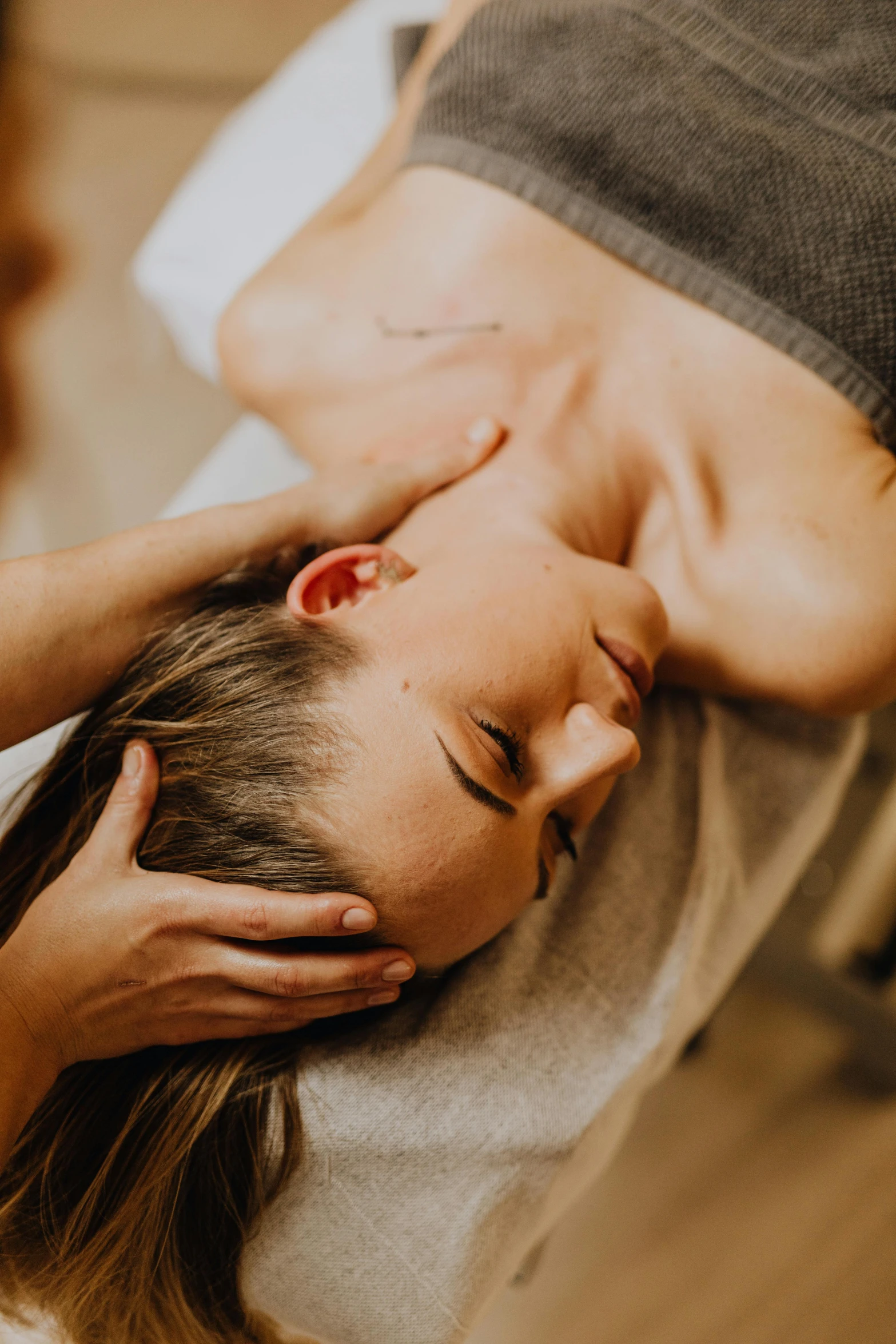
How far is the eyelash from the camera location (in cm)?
84

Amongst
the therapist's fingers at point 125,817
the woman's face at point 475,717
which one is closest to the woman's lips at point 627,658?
the woman's face at point 475,717

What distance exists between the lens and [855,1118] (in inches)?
62.1

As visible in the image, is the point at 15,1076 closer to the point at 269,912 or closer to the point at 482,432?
the point at 269,912

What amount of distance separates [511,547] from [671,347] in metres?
0.38

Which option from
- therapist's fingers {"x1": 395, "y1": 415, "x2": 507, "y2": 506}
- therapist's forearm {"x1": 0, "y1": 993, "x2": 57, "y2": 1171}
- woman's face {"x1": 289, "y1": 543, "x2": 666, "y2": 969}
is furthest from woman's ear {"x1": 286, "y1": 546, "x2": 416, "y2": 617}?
therapist's forearm {"x1": 0, "y1": 993, "x2": 57, "y2": 1171}

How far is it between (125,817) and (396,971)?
0.28 m

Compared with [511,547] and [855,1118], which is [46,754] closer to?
[511,547]

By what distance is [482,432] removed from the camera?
3.64 ft

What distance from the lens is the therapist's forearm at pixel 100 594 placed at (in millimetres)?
914

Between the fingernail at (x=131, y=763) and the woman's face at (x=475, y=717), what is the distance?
198 millimetres

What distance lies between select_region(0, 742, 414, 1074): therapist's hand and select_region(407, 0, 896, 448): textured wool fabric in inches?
33.3

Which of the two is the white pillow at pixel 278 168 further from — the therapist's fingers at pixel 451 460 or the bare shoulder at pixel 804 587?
the bare shoulder at pixel 804 587

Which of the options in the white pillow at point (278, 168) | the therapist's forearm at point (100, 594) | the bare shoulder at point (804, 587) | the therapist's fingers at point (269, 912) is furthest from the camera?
the white pillow at point (278, 168)

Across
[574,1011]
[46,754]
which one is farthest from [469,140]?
[574,1011]
